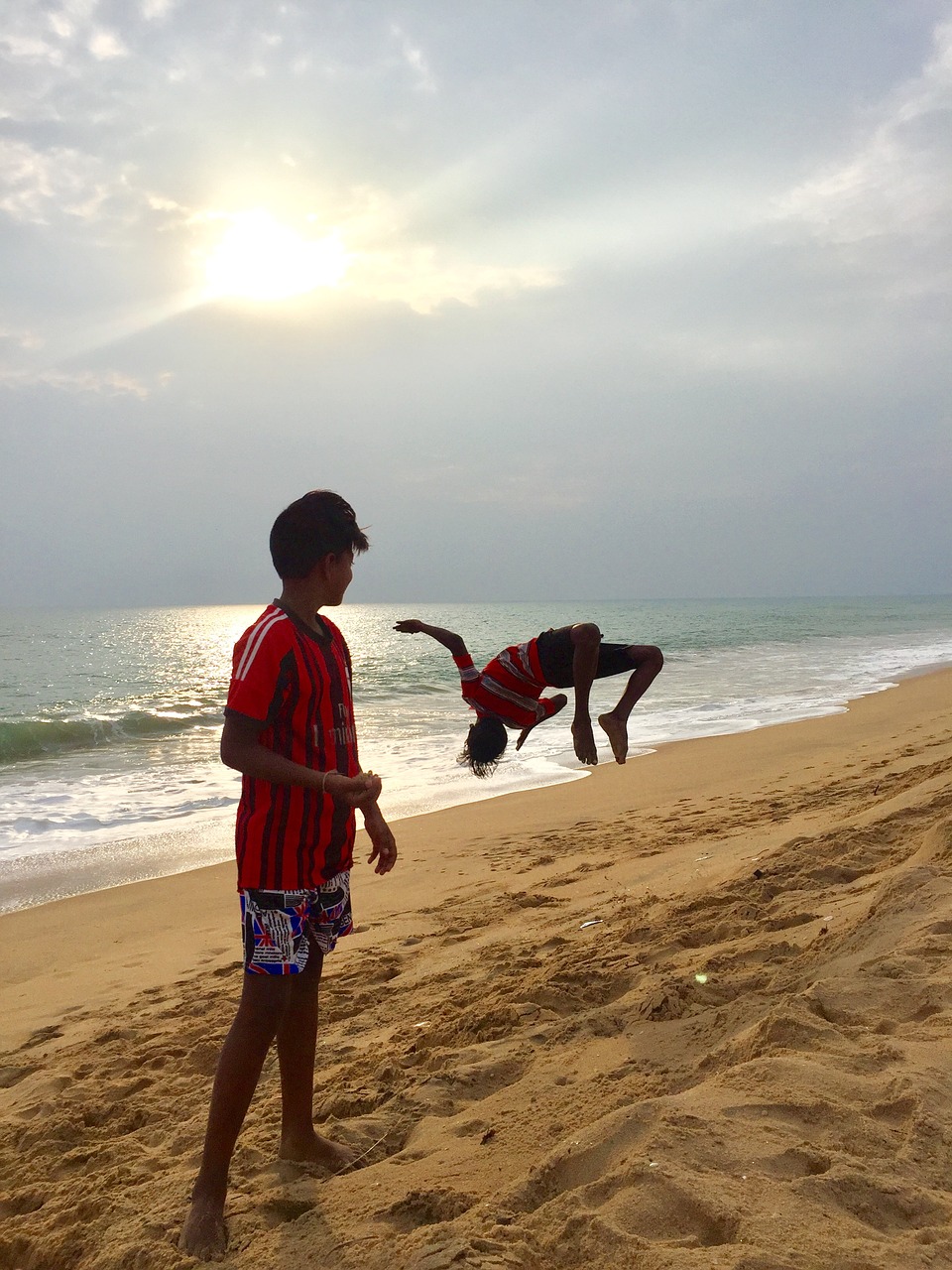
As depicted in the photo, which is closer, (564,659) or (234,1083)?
(234,1083)

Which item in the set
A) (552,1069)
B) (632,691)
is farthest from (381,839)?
(632,691)

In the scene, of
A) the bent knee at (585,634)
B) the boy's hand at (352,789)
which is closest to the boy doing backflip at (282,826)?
the boy's hand at (352,789)

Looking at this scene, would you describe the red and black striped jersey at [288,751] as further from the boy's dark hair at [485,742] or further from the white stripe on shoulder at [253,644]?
the boy's dark hair at [485,742]

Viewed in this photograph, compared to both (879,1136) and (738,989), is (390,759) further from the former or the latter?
(879,1136)

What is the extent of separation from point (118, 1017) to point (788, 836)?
4.11 m

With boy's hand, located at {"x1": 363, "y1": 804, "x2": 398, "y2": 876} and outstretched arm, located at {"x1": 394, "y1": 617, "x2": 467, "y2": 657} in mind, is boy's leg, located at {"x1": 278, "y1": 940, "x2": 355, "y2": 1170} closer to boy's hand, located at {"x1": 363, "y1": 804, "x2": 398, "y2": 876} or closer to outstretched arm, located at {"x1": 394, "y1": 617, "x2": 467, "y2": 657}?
boy's hand, located at {"x1": 363, "y1": 804, "x2": 398, "y2": 876}

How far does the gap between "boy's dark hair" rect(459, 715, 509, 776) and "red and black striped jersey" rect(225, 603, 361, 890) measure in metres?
2.23

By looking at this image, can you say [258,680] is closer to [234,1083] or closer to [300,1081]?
[234,1083]

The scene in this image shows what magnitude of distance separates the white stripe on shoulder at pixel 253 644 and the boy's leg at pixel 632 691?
8.33ft

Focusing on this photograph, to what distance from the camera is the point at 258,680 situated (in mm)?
2434

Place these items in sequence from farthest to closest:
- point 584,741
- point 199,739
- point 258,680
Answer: point 199,739, point 584,741, point 258,680

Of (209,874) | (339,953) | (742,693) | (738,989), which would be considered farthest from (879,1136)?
(742,693)

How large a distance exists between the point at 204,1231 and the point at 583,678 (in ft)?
9.75

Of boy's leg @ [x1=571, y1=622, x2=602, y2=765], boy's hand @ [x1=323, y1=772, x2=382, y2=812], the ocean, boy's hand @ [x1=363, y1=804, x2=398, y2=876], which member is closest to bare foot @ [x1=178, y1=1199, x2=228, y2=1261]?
boy's hand @ [x1=363, y1=804, x2=398, y2=876]
